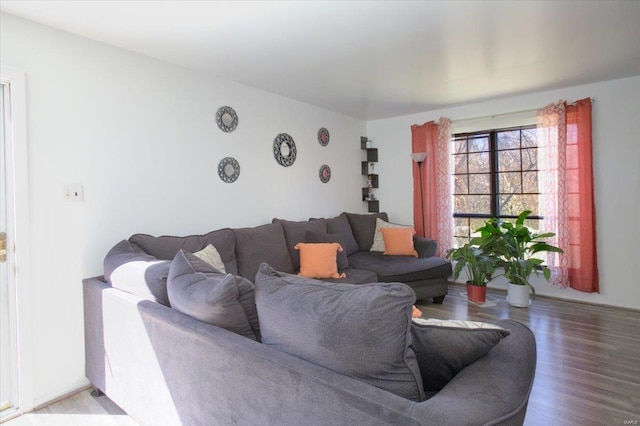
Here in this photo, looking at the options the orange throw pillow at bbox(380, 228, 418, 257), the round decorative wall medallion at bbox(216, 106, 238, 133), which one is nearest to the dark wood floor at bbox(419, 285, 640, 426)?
the orange throw pillow at bbox(380, 228, 418, 257)

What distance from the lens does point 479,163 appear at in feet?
15.1

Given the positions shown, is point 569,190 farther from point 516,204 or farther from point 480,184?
point 480,184

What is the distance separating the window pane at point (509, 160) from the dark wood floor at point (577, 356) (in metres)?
1.57

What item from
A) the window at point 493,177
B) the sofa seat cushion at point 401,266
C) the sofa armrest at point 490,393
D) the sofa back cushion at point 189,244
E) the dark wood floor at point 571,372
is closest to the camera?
the sofa armrest at point 490,393

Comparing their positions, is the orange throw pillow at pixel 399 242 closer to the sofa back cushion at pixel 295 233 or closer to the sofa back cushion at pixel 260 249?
the sofa back cushion at pixel 295 233

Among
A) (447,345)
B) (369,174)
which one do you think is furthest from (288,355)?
(369,174)

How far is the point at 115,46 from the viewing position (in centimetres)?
253

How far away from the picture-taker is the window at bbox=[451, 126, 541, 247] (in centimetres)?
429

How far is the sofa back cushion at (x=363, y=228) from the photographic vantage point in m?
4.50

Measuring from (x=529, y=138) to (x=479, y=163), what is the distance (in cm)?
62

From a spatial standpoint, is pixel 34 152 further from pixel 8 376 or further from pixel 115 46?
pixel 8 376

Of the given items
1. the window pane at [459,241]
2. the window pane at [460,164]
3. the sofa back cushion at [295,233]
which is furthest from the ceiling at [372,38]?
the window pane at [459,241]

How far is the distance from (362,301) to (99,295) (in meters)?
1.78

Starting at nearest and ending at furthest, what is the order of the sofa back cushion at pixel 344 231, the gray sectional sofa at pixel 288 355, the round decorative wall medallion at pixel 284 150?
the gray sectional sofa at pixel 288 355 → the round decorative wall medallion at pixel 284 150 → the sofa back cushion at pixel 344 231
